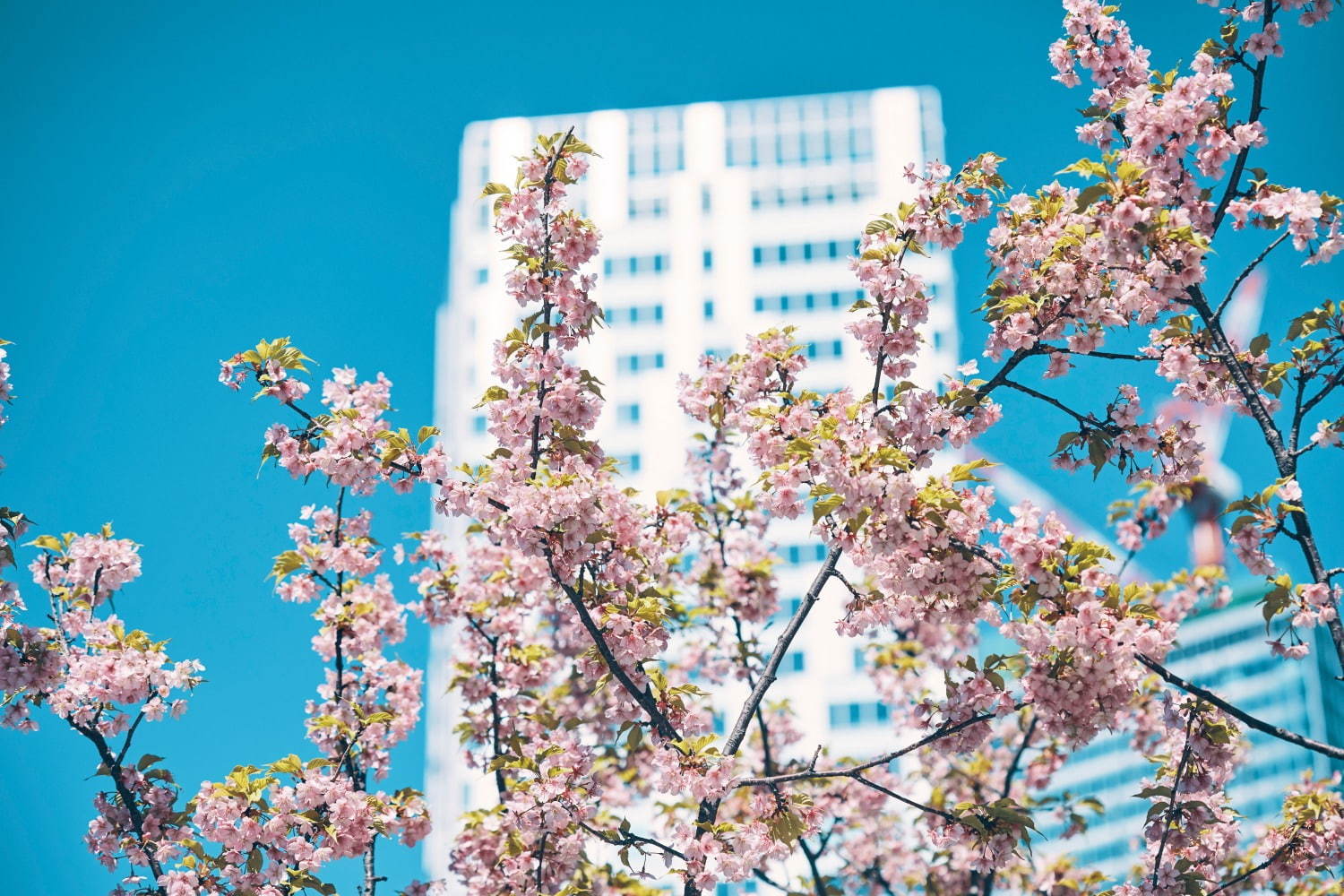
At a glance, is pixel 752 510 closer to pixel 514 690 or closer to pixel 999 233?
pixel 514 690

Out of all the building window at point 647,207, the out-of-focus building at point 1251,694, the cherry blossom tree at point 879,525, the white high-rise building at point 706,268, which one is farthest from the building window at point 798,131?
the cherry blossom tree at point 879,525

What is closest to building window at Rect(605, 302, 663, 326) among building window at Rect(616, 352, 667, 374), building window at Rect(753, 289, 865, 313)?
building window at Rect(616, 352, 667, 374)

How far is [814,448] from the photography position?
498cm

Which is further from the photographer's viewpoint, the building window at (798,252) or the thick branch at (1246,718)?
the building window at (798,252)

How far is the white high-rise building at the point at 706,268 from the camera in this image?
2458 inches

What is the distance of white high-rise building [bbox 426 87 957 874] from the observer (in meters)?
62.4

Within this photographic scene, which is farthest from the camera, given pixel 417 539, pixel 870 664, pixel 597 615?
pixel 870 664

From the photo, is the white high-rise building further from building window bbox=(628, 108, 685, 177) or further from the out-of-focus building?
the out-of-focus building

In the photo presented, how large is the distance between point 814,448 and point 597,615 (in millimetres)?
1325

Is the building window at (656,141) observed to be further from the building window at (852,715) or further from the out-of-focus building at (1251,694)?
the out-of-focus building at (1251,694)

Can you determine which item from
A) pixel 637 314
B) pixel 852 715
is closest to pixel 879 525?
pixel 852 715

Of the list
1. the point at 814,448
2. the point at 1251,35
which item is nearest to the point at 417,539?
the point at 814,448

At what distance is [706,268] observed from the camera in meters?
70.8

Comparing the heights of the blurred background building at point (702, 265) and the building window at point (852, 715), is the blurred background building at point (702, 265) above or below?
above
